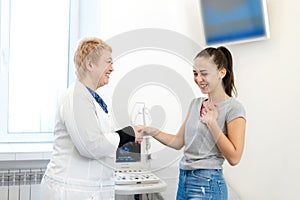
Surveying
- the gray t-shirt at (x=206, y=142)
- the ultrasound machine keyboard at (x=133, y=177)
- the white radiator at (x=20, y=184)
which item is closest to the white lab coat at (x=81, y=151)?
the gray t-shirt at (x=206, y=142)

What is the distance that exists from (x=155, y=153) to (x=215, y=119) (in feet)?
2.01

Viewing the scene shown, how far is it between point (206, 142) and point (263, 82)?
3.26ft

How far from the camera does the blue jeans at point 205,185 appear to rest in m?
1.40

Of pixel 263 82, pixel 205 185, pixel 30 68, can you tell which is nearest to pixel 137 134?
pixel 205 185

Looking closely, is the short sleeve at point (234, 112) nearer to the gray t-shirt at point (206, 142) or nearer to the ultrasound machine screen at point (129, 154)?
the gray t-shirt at point (206, 142)

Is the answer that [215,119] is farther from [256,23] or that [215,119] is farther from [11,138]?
[11,138]

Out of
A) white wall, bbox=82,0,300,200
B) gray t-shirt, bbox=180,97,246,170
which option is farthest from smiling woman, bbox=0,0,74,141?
gray t-shirt, bbox=180,97,246,170

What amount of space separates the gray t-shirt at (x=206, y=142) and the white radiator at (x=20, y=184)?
1.26m

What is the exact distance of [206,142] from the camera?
4.65ft

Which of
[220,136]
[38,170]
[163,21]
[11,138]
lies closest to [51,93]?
[11,138]

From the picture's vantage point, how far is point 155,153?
1924mm

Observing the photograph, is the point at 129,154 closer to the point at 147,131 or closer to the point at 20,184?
the point at 147,131

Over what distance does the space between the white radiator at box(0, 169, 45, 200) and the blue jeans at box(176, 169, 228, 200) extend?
1.26 meters

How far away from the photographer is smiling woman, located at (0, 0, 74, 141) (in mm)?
2521
